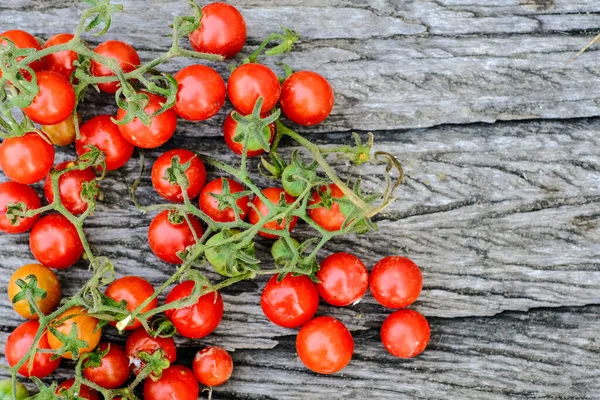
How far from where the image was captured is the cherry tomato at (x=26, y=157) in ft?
5.05

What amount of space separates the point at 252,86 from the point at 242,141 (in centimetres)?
13

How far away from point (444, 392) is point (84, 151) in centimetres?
110

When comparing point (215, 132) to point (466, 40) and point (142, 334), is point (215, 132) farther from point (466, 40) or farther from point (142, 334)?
point (466, 40)

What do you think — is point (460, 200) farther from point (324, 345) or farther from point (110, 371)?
point (110, 371)

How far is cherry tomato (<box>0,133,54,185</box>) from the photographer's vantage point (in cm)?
154

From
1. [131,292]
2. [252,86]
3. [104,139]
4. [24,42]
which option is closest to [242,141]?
[252,86]

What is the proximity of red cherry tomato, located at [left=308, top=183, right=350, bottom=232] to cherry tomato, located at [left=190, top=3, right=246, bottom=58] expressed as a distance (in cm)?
41

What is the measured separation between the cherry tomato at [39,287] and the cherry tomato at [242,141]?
55 cm

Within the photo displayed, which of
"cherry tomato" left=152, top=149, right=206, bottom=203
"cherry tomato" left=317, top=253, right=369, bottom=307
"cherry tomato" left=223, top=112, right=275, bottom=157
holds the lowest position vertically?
"cherry tomato" left=317, top=253, right=369, bottom=307

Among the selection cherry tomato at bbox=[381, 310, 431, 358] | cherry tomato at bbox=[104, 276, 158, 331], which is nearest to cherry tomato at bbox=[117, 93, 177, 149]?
cherry tomato at bbox=[104, 276, 158, 331]

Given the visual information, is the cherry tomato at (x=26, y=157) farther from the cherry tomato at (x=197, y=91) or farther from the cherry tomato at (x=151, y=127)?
the cherry tomato at (x=197, y=91)

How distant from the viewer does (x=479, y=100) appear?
70.5 inches

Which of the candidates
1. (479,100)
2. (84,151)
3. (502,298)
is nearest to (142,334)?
(84,151)

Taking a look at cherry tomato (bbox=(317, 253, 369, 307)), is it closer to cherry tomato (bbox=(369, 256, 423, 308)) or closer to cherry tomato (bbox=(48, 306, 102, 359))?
cherry tomato (bbox=(369, 256, 423, 308))
